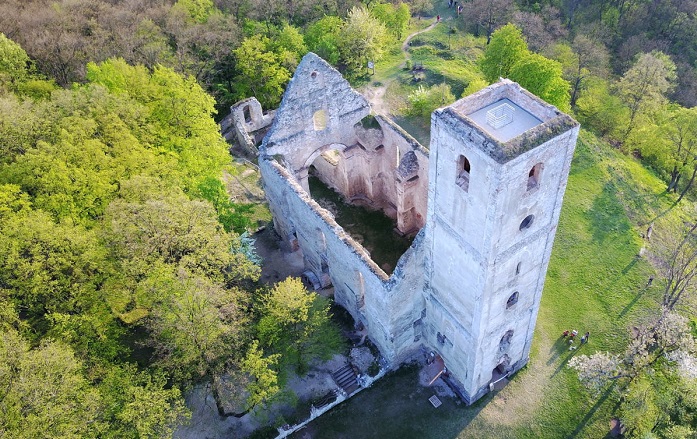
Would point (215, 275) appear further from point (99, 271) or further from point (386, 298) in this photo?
point (386, 298)

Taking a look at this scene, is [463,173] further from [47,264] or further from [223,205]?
[47,264]

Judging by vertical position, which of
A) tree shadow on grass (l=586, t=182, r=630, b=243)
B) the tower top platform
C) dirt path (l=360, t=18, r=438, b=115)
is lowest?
tree shadow on grass (l=586, t=182, r=630, b=243)

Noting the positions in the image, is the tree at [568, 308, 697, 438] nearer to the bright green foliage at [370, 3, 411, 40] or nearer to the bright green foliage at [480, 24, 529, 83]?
the bright green foliage at [480, 24, 529, 83]

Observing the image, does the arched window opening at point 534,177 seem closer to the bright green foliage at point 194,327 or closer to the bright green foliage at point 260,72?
the bright green foliage at point 194,327

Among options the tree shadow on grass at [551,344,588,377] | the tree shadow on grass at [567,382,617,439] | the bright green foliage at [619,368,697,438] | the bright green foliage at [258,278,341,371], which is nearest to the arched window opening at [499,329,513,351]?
the tree shadow on grass at [551,344,588,377]

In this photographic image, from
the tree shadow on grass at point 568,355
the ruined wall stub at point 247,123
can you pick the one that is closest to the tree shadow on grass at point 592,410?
the tree shadow on grass at point 568,355
